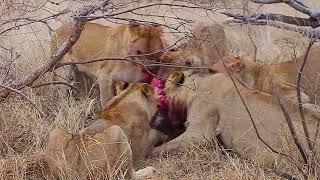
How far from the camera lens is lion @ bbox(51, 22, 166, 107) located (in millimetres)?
6516

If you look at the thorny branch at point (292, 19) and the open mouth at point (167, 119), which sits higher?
the thorny branch at point (292, 19)

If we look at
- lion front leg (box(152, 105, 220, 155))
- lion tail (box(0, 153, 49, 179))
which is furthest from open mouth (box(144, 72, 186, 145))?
lion tail (box(0, 153, 49, 179))

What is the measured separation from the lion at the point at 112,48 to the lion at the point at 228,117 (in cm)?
70

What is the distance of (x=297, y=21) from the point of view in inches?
214

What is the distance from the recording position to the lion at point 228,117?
4688mm

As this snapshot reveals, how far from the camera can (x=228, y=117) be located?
517 centimetres

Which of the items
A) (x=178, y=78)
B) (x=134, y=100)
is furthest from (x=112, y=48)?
(x=134, y=100)

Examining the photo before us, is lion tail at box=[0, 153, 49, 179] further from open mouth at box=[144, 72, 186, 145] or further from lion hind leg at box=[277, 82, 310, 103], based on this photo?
lion hind leg at box=[277, 82, 310, 103]

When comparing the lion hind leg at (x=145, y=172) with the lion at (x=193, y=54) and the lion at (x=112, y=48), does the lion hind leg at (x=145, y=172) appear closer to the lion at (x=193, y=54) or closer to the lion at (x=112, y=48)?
the lion at (x=193, y=54)

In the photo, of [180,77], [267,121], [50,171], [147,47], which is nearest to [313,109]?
[267,121]

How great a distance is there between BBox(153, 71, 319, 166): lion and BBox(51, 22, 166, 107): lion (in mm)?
700

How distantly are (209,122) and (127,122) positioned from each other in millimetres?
620

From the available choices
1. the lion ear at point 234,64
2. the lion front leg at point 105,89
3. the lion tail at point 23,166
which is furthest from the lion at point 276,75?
the lion tail at point 23,166

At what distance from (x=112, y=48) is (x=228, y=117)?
2187mm
